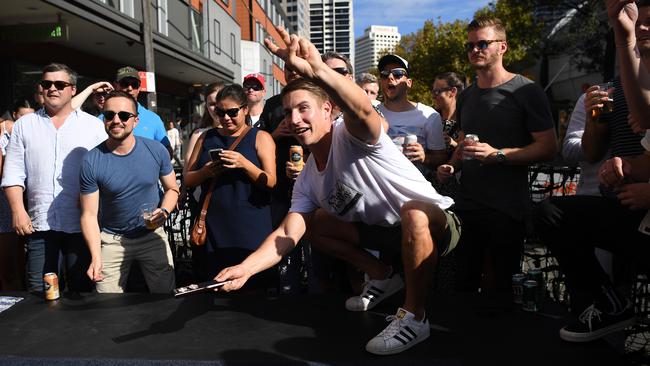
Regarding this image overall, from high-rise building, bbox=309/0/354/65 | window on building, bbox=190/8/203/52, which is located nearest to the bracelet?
window on building, bbox=190/8/203/52

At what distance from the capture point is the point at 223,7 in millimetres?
24547

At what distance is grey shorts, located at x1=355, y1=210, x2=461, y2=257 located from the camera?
2.95 meters

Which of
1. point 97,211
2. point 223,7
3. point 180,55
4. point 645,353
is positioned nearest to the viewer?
point 645,353

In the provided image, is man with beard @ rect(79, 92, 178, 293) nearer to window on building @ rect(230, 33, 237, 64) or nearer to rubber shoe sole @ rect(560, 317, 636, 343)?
rubber shoe sole @ rect(560, 317, 636, 343)

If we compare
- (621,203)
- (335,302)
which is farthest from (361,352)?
(621,203)

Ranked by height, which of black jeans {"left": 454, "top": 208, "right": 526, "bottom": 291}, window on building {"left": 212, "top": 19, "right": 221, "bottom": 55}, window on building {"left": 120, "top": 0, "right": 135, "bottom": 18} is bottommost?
black jeans {"left": 454, "top": 208, "right": 526, "bottom": 291}

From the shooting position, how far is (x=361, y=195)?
2.91 metres

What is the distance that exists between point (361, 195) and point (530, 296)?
3.87ft

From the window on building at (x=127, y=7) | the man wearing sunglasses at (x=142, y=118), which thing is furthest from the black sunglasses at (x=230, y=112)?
the window on building at (x=127, y=7)

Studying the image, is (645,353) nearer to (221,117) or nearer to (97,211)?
(221,117)

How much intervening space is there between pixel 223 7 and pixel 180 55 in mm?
10507

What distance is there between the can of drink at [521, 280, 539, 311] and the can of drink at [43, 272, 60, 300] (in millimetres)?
3060

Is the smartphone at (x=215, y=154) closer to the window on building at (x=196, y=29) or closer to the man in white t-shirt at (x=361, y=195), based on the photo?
the man in white t-shirt at (x=361, y=195)

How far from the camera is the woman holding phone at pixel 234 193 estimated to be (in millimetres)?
3605
